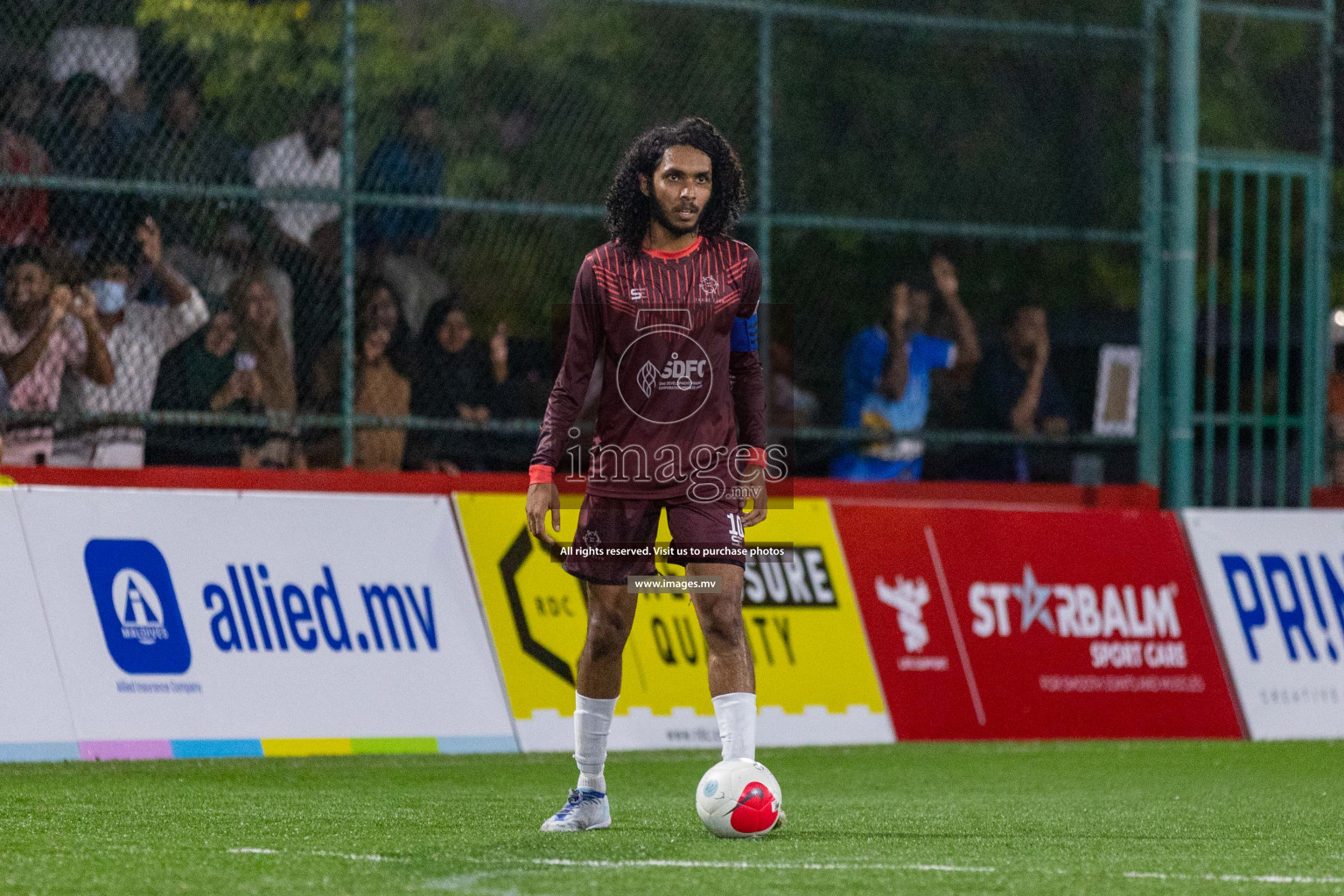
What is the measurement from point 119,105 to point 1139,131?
6.38 m

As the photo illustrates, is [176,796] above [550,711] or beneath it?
above

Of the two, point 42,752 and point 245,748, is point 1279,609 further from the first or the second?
point 42,752

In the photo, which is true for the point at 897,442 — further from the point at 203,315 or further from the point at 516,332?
the point at 203,315

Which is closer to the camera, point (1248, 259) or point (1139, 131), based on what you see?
point (1139, 131)

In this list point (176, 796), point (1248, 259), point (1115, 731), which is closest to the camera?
point (176, 796)

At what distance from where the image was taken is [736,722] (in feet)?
21.1

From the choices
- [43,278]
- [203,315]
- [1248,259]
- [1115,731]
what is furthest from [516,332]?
[1248,259]

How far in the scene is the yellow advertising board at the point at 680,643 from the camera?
10.5 m

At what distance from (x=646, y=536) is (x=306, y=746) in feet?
12.4

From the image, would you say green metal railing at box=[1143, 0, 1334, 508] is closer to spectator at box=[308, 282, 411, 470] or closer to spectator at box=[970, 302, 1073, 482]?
spectator at box=[970, 302, 1073, 482]

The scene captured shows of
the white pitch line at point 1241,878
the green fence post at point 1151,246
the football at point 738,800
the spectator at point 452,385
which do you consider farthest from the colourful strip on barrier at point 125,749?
the green fence post at point 1151,246

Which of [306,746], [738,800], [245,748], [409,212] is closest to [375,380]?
[409,212]

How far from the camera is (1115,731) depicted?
37.9 feet

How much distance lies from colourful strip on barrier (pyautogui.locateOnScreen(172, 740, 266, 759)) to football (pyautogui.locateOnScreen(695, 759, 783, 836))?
394 centimetres
